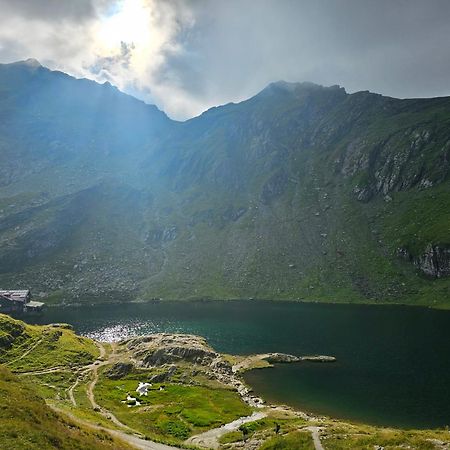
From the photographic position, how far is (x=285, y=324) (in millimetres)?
166875

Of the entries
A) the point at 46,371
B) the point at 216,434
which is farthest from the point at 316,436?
the point at 46,371

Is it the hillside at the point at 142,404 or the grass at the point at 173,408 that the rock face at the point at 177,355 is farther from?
the grass at the point at 173,408

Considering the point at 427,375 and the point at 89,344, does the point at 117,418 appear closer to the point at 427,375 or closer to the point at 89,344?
the point at 89,344

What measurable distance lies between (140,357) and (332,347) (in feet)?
191

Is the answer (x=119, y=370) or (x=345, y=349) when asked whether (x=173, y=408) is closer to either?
(x=119, y=370)

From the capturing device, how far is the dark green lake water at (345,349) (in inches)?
3120

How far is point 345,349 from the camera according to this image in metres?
124

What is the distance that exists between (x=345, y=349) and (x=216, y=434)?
71.6m

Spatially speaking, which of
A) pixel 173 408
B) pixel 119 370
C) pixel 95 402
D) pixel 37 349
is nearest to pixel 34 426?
pixel 173 408

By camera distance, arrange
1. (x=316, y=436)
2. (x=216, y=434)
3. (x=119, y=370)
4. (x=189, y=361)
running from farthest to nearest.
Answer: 1. (x=189, y=361)
2. (x=119, y=370)
3. (x=216, y=434)
4. (x=316, y=436)

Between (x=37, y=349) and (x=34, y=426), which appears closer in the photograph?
(x=34, y=426)

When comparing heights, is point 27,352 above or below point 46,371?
above

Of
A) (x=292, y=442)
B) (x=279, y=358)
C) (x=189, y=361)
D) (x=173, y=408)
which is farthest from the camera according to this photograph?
(x=279, y=358)

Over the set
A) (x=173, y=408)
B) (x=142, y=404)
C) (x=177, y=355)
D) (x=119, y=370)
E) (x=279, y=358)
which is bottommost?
(x=279, y=358)
